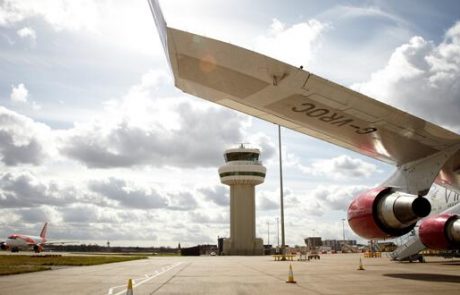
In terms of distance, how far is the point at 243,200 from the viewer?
75.7 m

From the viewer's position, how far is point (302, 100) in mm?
14617

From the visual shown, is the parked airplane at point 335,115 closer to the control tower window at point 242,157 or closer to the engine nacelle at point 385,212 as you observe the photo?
the engine nacelle at point 385,212

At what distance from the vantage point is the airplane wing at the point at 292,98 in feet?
41.6

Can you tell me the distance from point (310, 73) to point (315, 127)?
4103mm

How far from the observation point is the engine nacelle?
50.4ft

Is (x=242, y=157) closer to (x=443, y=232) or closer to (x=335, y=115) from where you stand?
(x=443, y=232)

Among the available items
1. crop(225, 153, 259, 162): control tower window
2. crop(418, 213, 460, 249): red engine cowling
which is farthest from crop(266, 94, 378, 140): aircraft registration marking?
crop(225, 153, 259, 162): control tower window

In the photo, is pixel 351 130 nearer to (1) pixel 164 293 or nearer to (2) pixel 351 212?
(2) pixel 351 212

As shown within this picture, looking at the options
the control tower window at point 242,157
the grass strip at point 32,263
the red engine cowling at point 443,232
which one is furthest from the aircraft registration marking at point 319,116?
the control tower window at point 242,157

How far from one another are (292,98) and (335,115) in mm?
1937

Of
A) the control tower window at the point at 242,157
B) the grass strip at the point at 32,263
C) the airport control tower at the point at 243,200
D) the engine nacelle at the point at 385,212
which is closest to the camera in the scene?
the engine nacelle at the point at 385,212

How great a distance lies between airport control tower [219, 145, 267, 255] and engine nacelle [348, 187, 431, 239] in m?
57.9

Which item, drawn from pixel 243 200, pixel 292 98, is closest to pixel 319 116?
pixel 292 98

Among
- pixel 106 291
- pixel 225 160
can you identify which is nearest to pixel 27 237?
pixel 225 160
